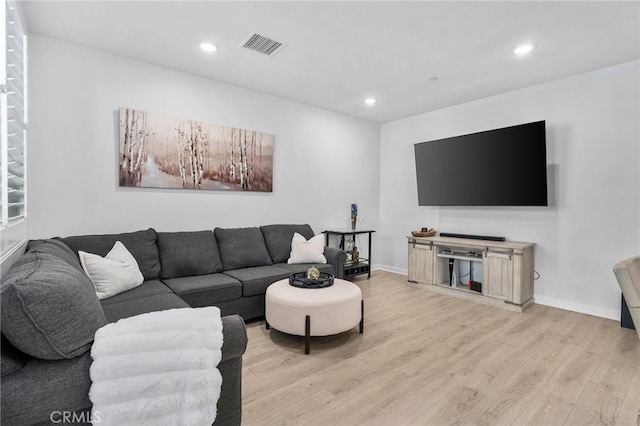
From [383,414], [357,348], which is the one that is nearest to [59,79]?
[357,348]

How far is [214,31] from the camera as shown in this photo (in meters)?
2.75

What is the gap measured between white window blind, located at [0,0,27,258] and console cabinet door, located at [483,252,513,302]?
4.24 metres

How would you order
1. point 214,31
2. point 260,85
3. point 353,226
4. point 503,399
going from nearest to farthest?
point 503,399, point 214,31, point 260,85, point 353,226

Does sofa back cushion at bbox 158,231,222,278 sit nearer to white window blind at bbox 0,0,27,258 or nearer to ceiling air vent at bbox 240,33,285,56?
white window blind at bbox 0,0,27,258

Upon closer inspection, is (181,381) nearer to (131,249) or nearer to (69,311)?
(69,311)

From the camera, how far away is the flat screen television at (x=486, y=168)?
11.8 feet

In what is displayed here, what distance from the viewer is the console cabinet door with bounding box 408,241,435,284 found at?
173 inches

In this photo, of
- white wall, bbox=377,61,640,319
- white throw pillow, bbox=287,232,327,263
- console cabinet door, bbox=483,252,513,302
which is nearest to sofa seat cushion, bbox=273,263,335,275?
white throw pillow, bbox=287,232,327,263

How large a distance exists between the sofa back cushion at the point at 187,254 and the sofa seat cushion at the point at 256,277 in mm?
222

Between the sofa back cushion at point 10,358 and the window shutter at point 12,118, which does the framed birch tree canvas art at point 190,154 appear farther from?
the sofa back cushion at point 10,358

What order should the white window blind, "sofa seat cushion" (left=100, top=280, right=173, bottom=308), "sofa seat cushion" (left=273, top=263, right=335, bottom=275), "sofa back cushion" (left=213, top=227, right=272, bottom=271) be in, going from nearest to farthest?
the white window blind < "sofa seat cushion" (left=100, top=280, right=173, bottom=308) < "sofa back cushion" (left=213, top=227, right=272, bottom=271) < "sofa seat cushion" (left=273, top=263, right=335, bottom=275)

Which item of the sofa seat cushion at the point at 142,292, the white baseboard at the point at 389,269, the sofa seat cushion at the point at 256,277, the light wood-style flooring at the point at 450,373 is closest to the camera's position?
the light wood-style flooring at the point at 450,373

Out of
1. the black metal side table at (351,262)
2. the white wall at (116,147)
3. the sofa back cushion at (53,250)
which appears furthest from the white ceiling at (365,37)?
the black metal side table at (351,262)

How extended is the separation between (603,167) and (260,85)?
156 inches
